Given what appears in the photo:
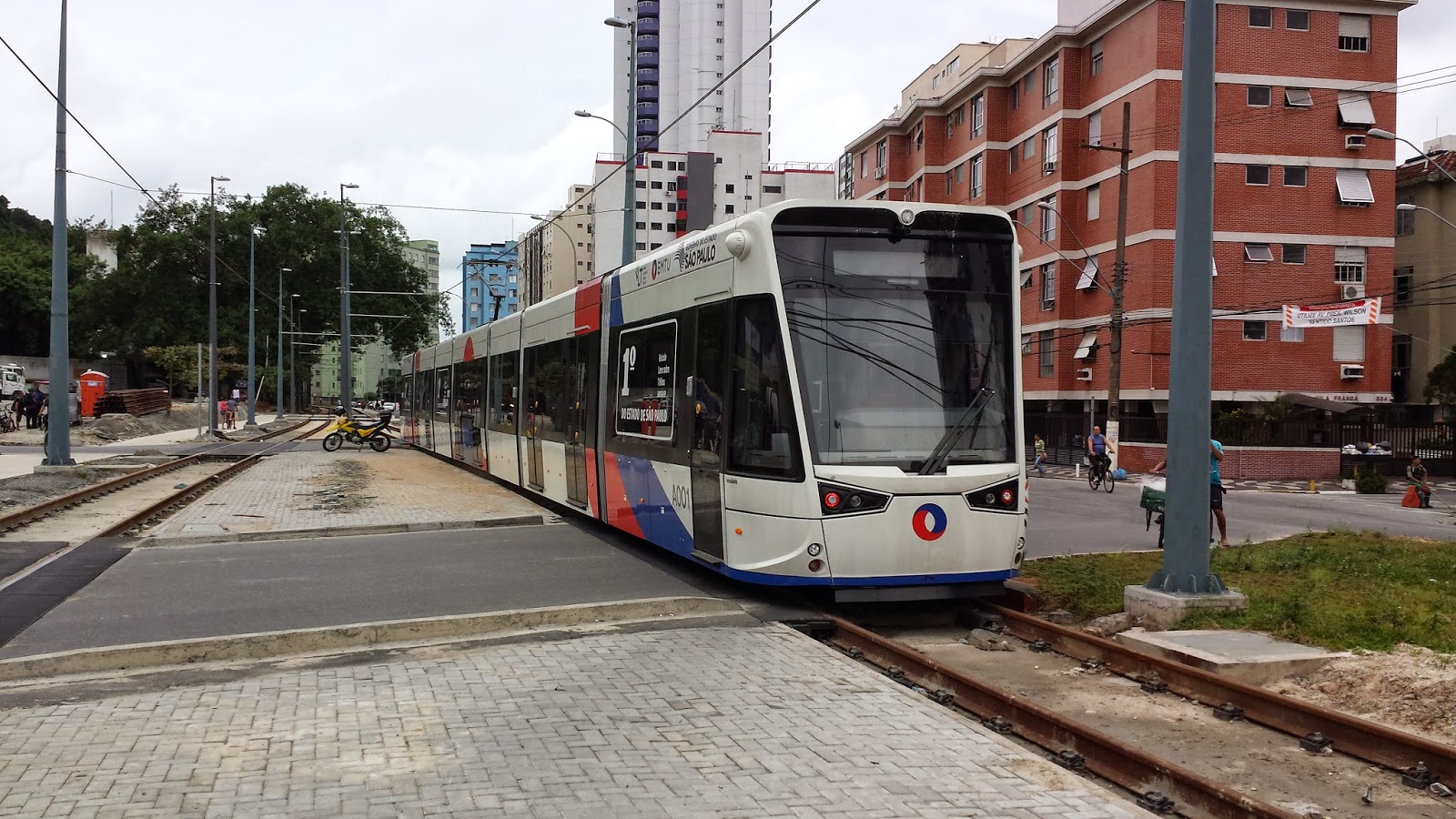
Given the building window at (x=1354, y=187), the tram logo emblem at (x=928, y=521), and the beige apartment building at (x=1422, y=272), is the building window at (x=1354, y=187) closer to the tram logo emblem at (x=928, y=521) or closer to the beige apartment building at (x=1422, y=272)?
the beige apartment building at (x=1422, y=272)

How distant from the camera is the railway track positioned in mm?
4863

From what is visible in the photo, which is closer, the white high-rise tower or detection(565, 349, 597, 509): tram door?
detection(565, 349, 597, 509): tram door

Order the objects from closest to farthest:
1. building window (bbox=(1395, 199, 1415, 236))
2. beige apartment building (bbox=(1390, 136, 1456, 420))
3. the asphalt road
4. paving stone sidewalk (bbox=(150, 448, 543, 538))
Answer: the asphalt road < paving stone sidewalk (bbox=(150, 448, 543, 538)) < beige apartment building (bbox=(1390, 136, 1456, 420)) < building window (bbox=(1395, 199, 1415, 236))

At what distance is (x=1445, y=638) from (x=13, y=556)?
43.9 ft

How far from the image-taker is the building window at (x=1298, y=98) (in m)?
40.4

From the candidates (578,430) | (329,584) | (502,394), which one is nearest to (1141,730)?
(329,584)

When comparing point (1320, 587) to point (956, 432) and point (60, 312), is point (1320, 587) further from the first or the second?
Answer: point (60, 312)

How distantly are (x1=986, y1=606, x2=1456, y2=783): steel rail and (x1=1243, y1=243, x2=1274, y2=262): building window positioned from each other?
36.2 meters

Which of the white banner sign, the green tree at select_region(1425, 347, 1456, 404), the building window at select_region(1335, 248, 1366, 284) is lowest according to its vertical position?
the green tree at select_region(1425, 347, 1456, 404)

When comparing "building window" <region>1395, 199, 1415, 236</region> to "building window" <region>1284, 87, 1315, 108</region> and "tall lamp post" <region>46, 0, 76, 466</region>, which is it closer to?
"building window" <region>1284, 87, 1315, 108</region>

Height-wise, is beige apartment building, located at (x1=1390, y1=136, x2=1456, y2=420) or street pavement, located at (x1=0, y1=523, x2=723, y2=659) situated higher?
beige apartment building, located at (x1=1390, y1=136, x2=1456, y2=420)

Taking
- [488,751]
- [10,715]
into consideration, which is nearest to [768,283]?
[488,751]

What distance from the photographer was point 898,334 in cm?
897

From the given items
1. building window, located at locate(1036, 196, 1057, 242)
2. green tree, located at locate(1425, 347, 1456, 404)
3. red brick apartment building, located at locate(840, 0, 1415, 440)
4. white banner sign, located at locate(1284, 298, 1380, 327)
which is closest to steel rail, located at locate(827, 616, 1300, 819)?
white banner sign, located at locate(1284, 298, 1380, 327)
